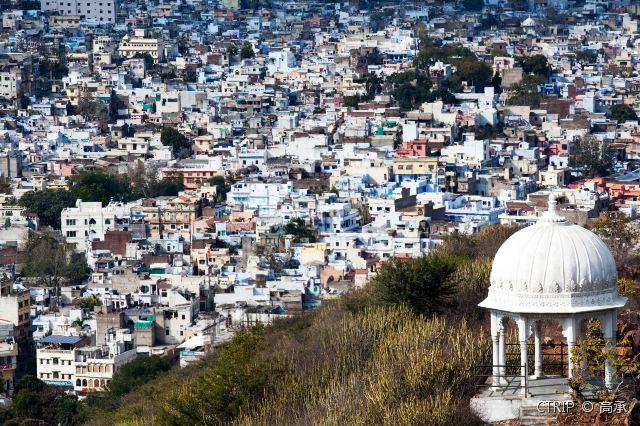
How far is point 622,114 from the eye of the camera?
6178cm

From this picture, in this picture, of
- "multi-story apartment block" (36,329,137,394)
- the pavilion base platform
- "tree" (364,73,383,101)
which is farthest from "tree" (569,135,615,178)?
the pavilion base platform

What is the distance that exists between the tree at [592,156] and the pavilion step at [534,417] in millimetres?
35031

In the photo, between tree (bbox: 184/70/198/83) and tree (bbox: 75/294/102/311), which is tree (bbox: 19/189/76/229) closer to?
tree (bbox: 75/294/102/311)

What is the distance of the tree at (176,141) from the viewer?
187 feet

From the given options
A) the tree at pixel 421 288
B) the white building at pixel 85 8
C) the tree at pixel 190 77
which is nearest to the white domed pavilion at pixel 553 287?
the tree at pixel 421 288

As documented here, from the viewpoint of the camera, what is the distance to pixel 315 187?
4816 centimetres

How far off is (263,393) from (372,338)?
1.12 metres

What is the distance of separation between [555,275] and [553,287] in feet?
0.28

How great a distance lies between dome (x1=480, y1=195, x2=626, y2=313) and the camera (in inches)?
595

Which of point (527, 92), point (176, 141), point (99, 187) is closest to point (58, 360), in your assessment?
point (99, 187)

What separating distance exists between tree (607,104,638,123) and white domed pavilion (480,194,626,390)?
46040mm

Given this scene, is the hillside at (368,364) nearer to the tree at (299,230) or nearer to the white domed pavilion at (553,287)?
the white domed pavilion at (553,287)

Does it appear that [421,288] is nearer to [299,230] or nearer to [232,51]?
[299,230]

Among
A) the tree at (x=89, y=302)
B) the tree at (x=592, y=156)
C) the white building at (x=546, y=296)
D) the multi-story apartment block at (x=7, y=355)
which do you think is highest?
the white building at (x=546, y=296)
